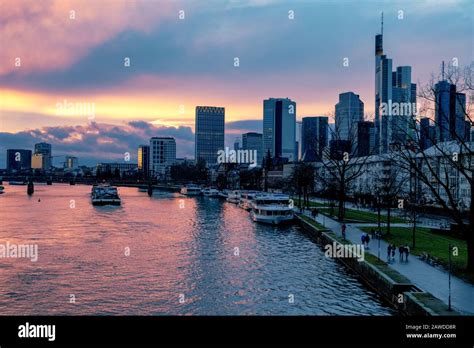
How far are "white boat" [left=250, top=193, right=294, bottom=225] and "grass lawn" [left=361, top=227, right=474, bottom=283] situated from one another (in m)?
19.8

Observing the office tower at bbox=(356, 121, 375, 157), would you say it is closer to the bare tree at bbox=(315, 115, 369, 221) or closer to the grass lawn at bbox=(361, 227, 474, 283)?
the bare tree at bbox=(315, 115, 369, 221)

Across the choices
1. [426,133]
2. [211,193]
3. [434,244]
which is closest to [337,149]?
[434,244]

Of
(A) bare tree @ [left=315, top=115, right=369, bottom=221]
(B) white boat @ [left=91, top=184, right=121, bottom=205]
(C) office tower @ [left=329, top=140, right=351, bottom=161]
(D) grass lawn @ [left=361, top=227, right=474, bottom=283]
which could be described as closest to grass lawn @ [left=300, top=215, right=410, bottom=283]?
(D) grass lawn @ [left=361, top=227, right=474, bottom=283]

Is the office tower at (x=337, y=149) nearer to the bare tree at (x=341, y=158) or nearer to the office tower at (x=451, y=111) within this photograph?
the bare tree at (x=341, y=158)

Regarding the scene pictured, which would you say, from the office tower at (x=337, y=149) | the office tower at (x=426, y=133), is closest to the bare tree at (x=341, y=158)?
the office tower at (x=337, y=149)

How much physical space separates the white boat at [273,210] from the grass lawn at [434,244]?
1975cm

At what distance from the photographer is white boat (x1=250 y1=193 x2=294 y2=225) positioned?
245 feet

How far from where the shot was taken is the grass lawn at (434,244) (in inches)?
1272

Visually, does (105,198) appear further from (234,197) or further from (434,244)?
(434,244)
